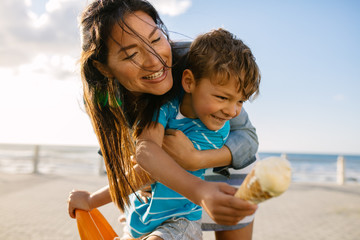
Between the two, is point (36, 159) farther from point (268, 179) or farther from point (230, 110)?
point (268, 179)

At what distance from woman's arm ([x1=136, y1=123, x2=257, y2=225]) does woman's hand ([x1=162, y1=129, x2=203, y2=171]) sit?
10 centimetres

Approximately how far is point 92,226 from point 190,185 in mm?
1080

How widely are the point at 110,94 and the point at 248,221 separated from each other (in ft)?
4.26

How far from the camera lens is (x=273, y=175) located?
82 cm

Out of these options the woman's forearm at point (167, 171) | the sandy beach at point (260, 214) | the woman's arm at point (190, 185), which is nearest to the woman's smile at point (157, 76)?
the woman's arm at point (190, 185)

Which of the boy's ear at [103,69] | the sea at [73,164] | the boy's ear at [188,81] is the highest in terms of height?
the boy's ear at [103,69]

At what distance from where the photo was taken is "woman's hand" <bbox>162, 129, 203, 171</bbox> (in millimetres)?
1594

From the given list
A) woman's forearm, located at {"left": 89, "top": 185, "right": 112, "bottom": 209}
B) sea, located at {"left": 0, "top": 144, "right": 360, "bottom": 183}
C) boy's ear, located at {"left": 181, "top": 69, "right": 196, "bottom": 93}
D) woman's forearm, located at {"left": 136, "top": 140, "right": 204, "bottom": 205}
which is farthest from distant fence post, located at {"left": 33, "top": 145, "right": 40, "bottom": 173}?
woman's forearm, located at {"left": 136, "top": 140, "right": 204, "bottom": 205}

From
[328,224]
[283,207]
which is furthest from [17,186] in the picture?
[328,224]

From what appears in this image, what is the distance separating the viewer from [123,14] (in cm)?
163

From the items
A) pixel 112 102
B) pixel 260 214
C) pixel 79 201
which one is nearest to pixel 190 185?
pixel 112 102

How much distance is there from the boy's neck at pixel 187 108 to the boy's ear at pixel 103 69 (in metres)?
0.42

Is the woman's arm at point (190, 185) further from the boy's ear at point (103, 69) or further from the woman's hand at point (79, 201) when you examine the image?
the woman's hand at point (79, 201)

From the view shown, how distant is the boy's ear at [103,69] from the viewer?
5.73ft
